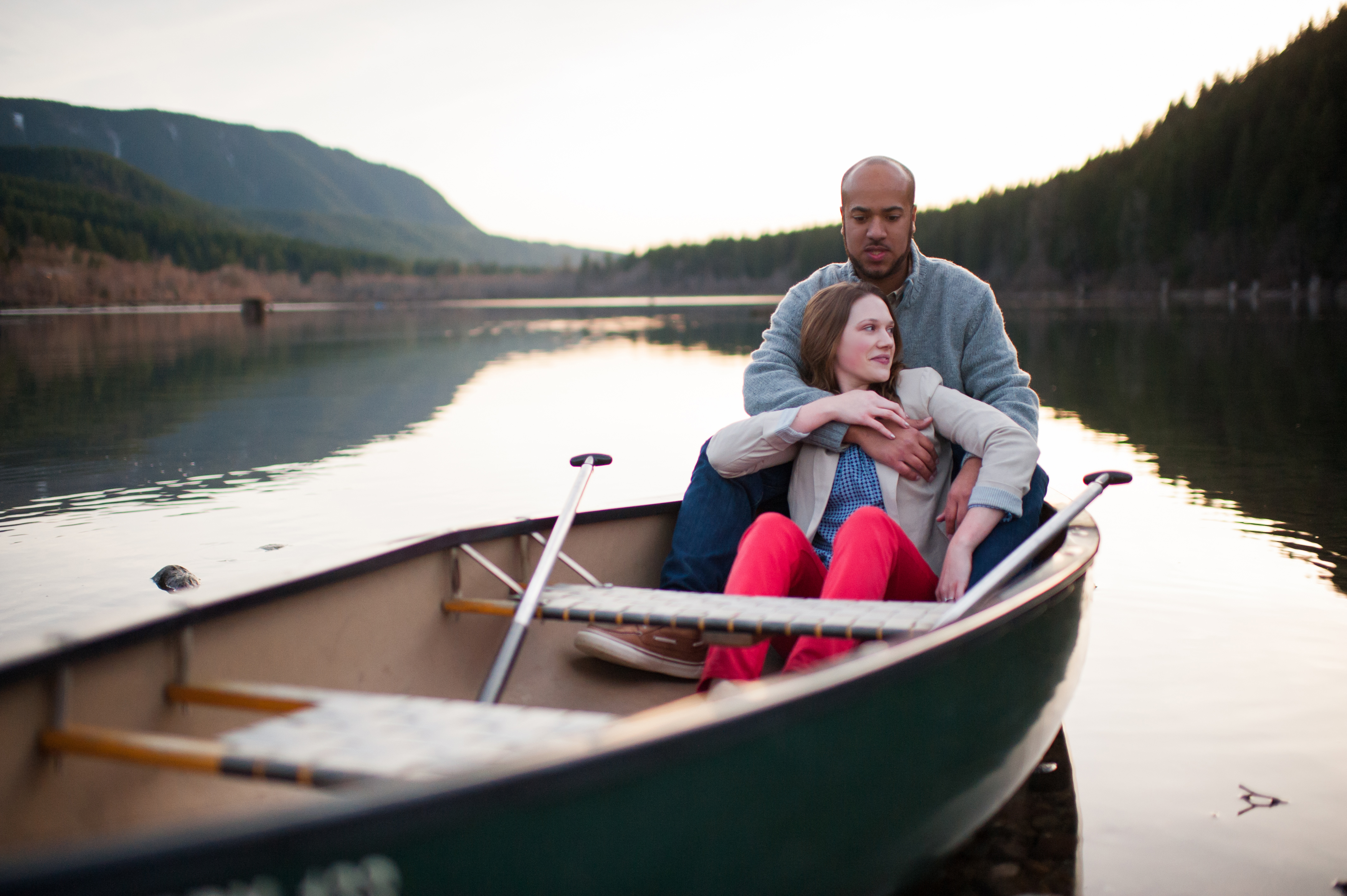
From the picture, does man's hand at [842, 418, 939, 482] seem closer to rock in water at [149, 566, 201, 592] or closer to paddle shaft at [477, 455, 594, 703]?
paddle shaft at [477, 455, 594, 703]

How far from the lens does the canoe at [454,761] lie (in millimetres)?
1202

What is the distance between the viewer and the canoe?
1.20 meters

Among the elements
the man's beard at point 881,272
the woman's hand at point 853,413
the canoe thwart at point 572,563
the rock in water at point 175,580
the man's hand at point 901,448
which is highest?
the man's beard at point 881,272

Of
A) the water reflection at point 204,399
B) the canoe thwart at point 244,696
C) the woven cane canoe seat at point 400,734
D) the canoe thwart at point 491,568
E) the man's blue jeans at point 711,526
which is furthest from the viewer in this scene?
the water reflection at point 204,399

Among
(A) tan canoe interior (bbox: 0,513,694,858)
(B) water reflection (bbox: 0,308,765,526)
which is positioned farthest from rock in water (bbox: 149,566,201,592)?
(A) tan canoe interior (bbox: 0,513,694,858)

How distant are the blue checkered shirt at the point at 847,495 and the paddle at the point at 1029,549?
434 mm

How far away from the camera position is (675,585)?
11.1ft

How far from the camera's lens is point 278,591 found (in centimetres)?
222

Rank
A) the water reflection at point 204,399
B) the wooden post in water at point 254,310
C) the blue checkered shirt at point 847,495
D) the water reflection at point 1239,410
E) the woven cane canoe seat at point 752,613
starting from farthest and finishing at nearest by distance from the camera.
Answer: the wooden post in water at point 254,310 < the water reflection at point 204,399 < the water reflection at point 1239,410 < the blue checkered shirt at point 847,495 < the woven cane canoe seat at point 752,613

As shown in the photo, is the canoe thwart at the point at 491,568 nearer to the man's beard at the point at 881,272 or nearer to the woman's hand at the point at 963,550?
the woman's hand at the point at 963,550

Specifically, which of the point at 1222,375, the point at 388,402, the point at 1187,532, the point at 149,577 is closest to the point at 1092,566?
the point at 1187,532

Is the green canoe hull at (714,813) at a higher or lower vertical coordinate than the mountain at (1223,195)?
lower

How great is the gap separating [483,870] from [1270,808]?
8.45 feet

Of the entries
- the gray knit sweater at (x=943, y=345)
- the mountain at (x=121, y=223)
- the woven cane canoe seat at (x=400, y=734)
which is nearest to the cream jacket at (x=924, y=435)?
the gray knit sweater at (x=943, y=345)
